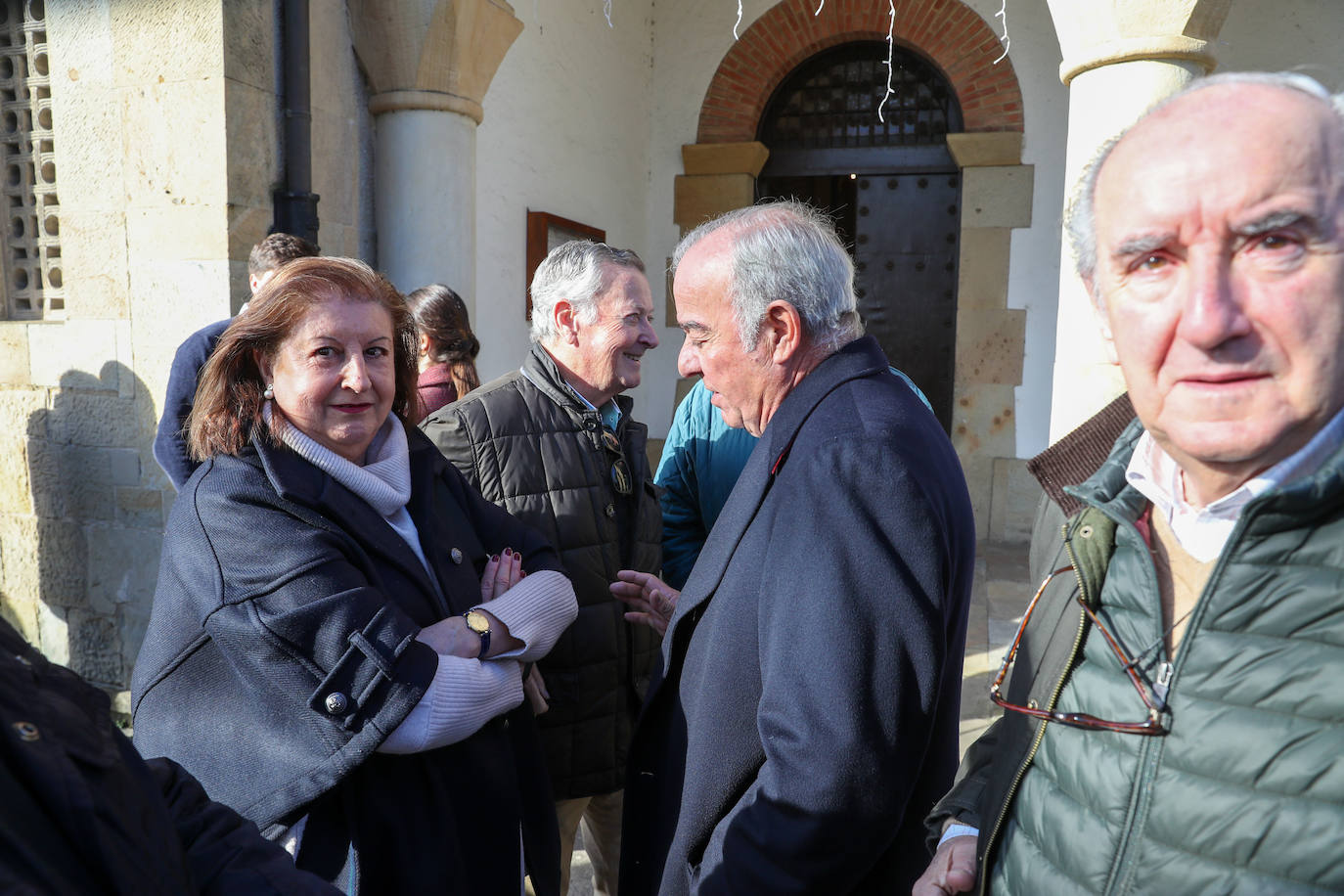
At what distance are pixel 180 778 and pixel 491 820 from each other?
63 cm

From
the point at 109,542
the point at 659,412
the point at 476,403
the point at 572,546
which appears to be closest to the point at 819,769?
the point at 572,546

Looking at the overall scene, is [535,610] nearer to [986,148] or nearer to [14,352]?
[14,352]

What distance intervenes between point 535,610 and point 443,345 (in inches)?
64.2

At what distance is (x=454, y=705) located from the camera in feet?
5.17

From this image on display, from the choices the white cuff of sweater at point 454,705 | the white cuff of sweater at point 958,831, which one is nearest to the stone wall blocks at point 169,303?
the white cuff of sweater at point 454,705

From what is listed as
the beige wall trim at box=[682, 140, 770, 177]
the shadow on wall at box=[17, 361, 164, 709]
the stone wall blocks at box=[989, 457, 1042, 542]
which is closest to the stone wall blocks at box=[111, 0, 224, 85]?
the shadow on wall at box=[17, 361, 164, 709]

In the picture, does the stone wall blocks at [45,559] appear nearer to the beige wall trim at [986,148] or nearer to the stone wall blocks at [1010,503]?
the stone wall blocks at [1010,503]

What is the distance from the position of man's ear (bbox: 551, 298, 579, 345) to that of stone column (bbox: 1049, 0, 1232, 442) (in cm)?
180

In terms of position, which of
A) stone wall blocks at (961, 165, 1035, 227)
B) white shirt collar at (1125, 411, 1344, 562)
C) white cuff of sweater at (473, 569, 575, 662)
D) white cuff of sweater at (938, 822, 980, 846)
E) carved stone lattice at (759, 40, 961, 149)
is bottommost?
white cuff of sweater at (938, 822, 980, 846)

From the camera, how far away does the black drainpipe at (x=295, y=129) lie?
146 inches

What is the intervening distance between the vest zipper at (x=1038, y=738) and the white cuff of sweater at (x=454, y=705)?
2.82 ft

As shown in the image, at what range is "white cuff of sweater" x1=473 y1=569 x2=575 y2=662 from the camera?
1.78m

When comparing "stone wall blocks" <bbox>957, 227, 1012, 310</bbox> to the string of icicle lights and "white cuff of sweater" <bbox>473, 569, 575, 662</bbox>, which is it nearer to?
the string of icicle lights

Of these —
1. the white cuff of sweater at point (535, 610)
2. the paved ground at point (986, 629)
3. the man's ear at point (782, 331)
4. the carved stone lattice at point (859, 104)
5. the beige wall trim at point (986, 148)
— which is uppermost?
the carved stone lattice at point (859, 104)
